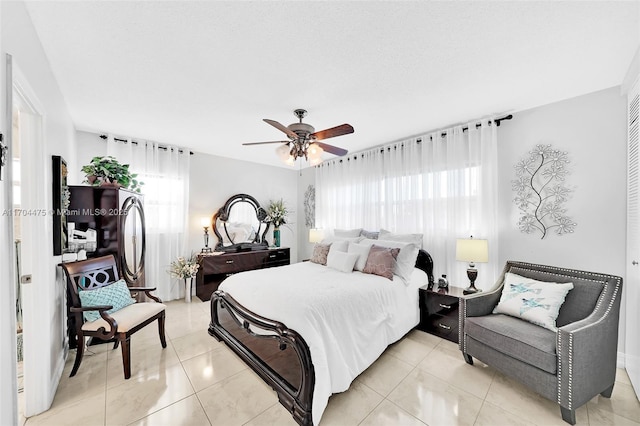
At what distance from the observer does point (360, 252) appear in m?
3.23

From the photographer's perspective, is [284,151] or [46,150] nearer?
[46,150]

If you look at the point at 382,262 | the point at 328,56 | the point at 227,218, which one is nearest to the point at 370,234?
the point at 382,262

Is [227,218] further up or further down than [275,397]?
further up

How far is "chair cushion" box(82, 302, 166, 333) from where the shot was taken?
7.28 feet

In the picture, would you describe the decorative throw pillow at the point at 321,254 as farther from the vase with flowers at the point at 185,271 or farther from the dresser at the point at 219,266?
the vase with flowers at the point at 185,271

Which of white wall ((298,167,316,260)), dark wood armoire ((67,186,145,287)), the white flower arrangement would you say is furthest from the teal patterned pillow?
white wall ((298,167,316,260))

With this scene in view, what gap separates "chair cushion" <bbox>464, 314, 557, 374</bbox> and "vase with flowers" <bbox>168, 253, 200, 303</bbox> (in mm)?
3820

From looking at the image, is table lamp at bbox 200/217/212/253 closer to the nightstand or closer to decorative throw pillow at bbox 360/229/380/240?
decorative throw pillow at bbox 360/229/380/240

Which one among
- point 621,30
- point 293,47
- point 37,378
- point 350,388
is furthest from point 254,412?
point 621,30

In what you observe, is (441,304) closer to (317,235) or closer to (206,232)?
(317,235)

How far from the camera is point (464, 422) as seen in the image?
68.4 inches

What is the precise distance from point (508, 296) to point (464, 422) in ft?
3.81

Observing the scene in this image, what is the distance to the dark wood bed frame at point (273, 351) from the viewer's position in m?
1.74

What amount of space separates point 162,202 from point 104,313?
2.26 m
